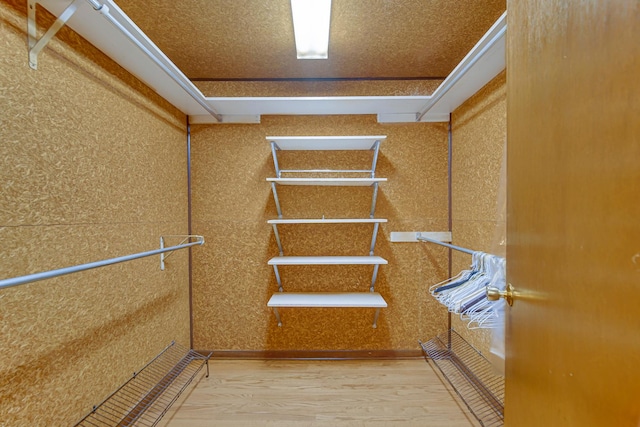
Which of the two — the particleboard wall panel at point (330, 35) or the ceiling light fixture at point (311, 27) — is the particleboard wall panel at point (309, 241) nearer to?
the particleboard wall panel at point (330, 35)

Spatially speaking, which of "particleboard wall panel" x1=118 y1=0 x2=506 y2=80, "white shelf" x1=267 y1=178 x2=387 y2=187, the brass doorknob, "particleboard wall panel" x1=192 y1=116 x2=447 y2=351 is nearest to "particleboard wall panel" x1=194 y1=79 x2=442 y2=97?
"particleboard wall panel" x1=118 y1=0 x2=506 y2=80

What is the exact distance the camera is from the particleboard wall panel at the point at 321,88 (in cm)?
205

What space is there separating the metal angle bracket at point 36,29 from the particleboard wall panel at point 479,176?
1723 millimetres

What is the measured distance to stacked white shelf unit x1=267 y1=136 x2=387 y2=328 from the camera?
1.78 meters

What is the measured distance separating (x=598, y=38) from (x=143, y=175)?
69.8 inches

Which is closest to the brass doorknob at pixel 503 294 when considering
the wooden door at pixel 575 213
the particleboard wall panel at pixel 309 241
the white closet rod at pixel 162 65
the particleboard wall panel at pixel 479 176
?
the wooden door at pixel 575 213

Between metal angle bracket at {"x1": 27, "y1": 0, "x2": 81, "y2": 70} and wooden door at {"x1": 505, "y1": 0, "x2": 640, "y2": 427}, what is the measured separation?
1.37m

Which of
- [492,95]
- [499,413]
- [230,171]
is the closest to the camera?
[499,413]

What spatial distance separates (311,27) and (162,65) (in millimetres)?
713

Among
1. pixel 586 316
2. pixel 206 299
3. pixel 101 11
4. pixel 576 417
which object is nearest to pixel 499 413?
pixel 576 417

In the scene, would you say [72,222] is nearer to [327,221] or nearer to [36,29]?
[36,29]

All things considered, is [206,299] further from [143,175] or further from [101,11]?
[101,11]

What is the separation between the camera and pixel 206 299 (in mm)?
2094

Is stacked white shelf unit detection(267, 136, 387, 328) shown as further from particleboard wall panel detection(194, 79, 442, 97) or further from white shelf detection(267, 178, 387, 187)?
particleboard wall panel detection(194, 79, 442, 97)
